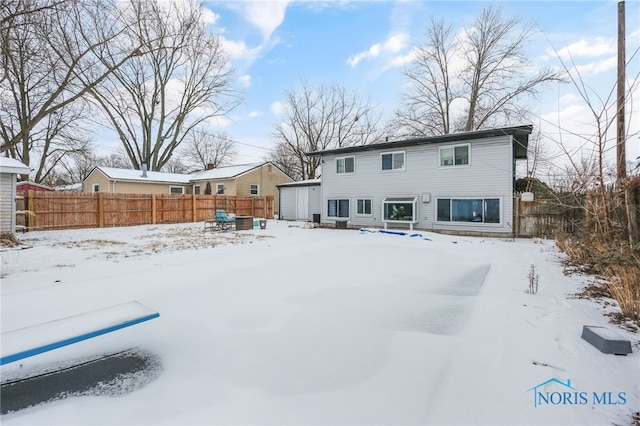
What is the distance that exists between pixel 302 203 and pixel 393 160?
779cm

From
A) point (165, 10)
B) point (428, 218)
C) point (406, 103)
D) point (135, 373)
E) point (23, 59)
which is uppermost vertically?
point (165, 10)

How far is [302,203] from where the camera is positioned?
66.2ft

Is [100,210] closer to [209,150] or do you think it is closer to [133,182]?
[133,182]

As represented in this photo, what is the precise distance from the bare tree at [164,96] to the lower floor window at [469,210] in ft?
68.5

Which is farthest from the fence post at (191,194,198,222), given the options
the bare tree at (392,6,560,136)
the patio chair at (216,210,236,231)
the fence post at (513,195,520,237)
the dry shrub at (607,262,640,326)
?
the dry shrub at (607,262,640,326)

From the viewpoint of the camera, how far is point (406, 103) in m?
23.1

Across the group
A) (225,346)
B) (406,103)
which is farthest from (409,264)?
(406,103)

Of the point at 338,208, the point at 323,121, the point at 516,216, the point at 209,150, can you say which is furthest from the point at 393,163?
the point at 209,150

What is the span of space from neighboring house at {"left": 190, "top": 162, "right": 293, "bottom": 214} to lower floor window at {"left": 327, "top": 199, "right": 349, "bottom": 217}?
7.08 m

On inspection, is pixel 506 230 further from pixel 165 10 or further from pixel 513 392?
pixel 165 10

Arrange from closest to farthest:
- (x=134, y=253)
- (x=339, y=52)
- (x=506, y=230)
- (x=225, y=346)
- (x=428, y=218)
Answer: (x=225, y=346), (x=134, y=253), (x=506, y=230), (x=428, y=218), (x=339, y=52)

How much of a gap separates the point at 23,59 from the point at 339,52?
1309cm

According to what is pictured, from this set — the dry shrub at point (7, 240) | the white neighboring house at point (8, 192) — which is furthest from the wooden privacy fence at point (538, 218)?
the white neighboring house at point (8, 192)

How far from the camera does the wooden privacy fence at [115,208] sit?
44.0 ft
